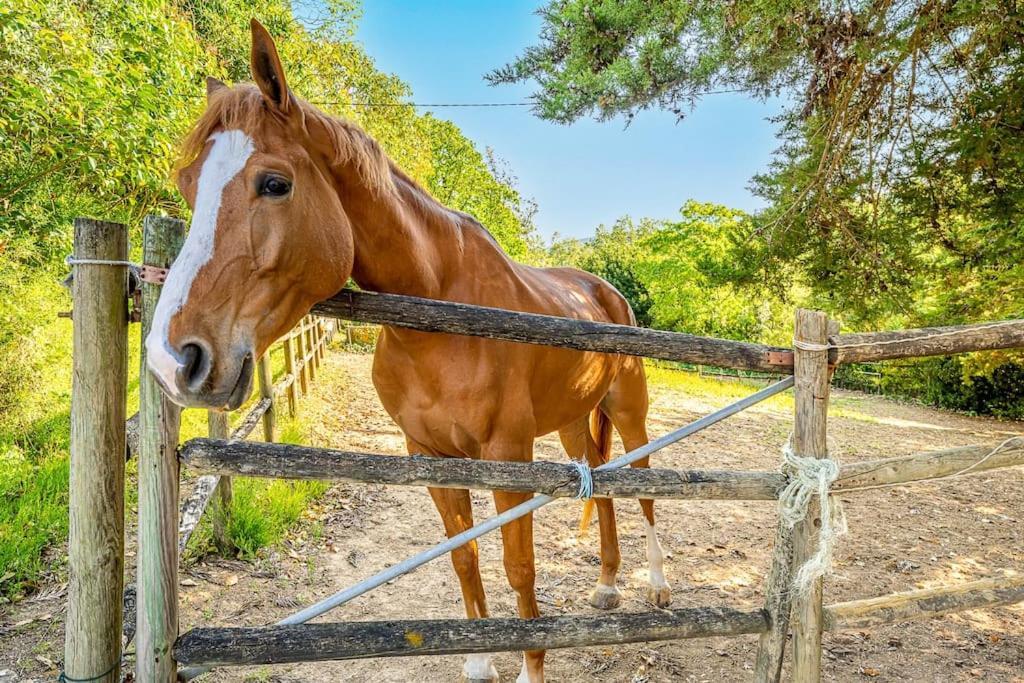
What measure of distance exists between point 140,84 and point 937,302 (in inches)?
536

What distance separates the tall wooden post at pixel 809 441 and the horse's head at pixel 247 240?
1445 mm

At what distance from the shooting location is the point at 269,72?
1379 millimetres

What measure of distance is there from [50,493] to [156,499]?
10.7 feet

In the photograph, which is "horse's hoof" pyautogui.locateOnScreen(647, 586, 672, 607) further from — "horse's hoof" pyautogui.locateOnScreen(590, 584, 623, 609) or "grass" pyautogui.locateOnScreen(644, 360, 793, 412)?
"grass" pyautogui.locateOnScreen(644, 360, 793, 412)

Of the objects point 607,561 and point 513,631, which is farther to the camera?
point 607,561

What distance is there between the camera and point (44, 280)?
4.63 m

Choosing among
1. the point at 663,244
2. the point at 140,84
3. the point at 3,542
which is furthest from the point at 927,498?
the point at 663,244

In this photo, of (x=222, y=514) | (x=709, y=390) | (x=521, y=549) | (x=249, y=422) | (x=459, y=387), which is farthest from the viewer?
(x=709, y=390)

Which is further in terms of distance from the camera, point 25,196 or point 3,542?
point 25,196

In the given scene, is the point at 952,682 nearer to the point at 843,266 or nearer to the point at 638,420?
the point at 638,420

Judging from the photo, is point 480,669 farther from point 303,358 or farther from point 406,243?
point 303,358

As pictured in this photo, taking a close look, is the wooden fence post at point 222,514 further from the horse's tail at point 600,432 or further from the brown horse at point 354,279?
the horse's tail at point 600,432

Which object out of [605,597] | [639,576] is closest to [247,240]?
[605,597]

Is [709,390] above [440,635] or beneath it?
beneath
